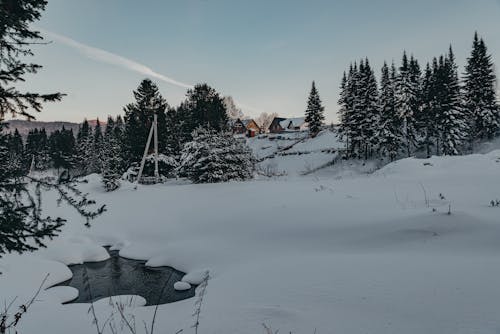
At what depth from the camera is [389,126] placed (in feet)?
115

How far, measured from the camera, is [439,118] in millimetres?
32312

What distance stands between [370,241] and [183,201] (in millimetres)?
8325

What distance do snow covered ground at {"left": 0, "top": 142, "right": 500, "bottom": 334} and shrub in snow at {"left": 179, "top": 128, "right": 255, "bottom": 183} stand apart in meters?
5.81

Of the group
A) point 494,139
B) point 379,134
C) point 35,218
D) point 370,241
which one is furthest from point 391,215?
point 494,139

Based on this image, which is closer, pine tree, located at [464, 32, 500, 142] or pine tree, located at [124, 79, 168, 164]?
pine tree, located at [124, 79, 168, 164]

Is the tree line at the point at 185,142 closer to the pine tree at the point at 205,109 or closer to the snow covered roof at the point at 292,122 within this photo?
Answer: the pine tree at the point at 205,109

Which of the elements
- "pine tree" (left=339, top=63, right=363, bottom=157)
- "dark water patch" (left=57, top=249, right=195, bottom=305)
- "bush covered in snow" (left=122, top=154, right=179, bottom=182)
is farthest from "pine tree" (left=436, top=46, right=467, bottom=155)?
"dark water patch" (left=57, top=249, right=195, bottom=305)

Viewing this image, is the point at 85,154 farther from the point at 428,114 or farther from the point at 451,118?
the point at 451,118

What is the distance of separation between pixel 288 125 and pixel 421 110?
46.6 metres

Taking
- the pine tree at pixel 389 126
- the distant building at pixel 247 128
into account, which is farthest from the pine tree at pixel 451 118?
the distant building at pixel 247 128

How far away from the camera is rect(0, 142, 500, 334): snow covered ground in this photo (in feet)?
11.6

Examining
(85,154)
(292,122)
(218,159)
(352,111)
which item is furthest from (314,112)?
(85,154)

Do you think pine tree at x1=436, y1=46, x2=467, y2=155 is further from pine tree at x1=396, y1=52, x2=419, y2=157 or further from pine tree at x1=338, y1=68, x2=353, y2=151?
pine tree at x1=338, y1=68, x2=353, y2=151

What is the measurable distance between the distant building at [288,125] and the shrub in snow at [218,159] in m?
62.4
